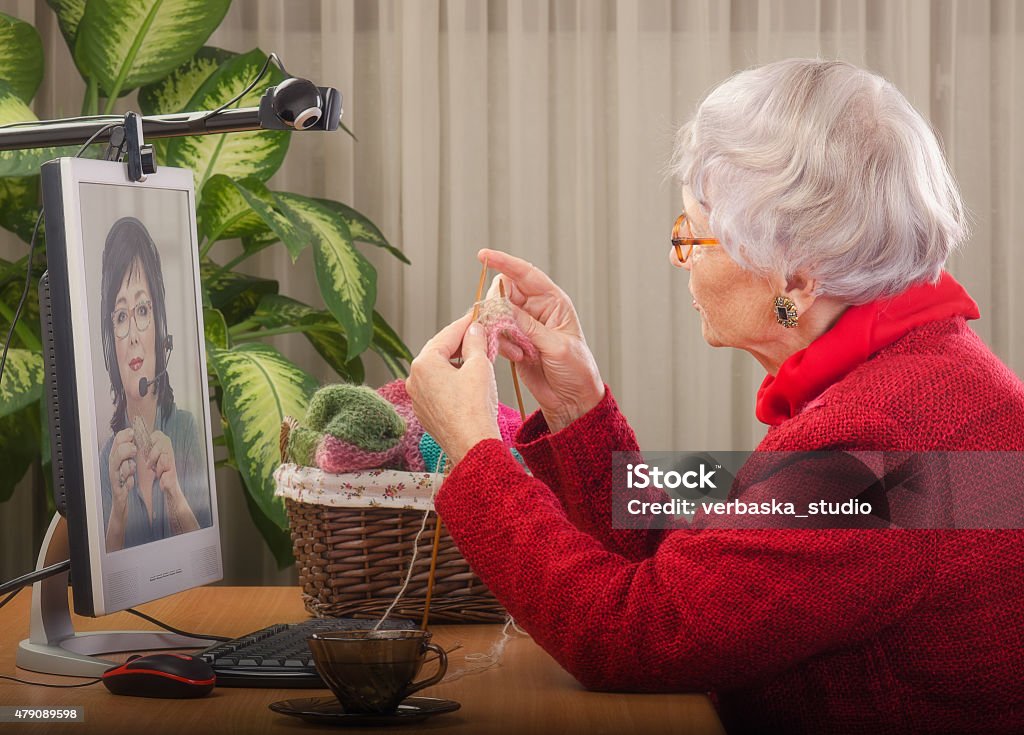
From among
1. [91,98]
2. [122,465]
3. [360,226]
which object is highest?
[91,98]

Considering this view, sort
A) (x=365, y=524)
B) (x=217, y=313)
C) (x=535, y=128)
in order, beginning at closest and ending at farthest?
1. (x=365, y=524)
2. (x=217, y=313)
3. (x=535, y=128)

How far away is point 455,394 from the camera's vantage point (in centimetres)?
106

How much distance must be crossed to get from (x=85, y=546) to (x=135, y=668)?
15 centimetres

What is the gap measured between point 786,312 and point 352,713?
0.54 meters

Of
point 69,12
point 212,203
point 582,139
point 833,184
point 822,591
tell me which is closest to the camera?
point 822,591

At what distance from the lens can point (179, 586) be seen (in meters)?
A: 1.17

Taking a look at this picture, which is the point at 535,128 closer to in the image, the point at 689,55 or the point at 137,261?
the point at 689,55

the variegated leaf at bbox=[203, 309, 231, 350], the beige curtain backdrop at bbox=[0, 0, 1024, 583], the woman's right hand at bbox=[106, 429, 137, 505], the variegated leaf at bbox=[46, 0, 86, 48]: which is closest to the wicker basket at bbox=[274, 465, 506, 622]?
the woman's right hand at bbox=[106, 429, 137, 505]

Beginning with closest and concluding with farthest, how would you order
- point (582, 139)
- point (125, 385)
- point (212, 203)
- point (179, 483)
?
1. point (125, 385)
2. point (179, 483)
3. point (212, 203)
4. point (582, 139)

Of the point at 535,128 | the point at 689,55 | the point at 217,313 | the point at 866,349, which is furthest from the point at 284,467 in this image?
the point at 689,55

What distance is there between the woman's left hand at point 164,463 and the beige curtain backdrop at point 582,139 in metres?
1.41

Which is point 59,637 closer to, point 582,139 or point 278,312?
point 278,312

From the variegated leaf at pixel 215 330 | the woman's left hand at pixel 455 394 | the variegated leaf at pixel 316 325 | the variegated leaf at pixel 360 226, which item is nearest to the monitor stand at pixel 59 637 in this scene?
the woman's left hand at pixel 455 394

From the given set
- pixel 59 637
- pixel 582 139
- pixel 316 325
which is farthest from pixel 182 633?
pixel 582 139
